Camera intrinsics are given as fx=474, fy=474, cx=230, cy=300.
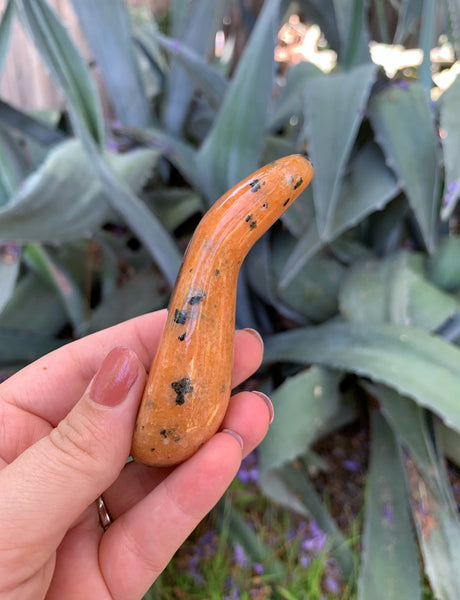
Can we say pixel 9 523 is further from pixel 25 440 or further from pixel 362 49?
pixel 362 49

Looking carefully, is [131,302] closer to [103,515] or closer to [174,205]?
[174,205]

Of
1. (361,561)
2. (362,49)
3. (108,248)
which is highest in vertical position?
(362,49)

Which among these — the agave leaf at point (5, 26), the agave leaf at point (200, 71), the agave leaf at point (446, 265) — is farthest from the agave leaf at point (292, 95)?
the agave leaf at point (5, 26)

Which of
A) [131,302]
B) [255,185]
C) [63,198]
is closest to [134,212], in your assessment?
[63,198]

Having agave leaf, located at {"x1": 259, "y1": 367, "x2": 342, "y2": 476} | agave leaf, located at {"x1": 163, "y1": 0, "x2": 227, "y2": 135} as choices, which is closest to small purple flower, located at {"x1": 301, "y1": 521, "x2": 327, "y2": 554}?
agave leaf, located at {"x1": 259, "y1": 367, "x2": 342, "y2": 476}

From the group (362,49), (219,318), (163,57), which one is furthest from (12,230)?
(163,57)

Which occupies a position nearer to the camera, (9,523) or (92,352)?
(9,523)

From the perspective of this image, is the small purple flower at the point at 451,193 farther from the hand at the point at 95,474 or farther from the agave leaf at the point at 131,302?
the agave leaf at the point at 131,302

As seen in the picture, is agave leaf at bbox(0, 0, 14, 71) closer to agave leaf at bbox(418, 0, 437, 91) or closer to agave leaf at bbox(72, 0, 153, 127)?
agave leaf at bbox(72, 0, 153, 127)
